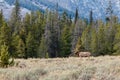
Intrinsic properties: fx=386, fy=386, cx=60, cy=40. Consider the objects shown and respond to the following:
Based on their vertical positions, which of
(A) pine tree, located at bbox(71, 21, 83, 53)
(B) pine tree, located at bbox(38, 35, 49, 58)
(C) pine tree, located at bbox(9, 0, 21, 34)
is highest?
(C) pine tree, located at bbox(9, 0, 21, 34)

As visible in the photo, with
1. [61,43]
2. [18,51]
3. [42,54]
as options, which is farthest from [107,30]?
[18,51]

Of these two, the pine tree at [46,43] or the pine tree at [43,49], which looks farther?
the pine tree at [46,43]

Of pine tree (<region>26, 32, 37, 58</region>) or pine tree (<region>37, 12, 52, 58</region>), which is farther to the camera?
pine tree (<region>37, 12, 52, 58</region>)

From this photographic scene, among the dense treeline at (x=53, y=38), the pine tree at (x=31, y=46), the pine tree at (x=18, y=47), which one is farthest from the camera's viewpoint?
the dense treeline at (x=53, y=38)

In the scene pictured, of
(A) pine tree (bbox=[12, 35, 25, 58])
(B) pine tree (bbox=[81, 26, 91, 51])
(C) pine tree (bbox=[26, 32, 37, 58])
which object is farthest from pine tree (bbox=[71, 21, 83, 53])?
(A) pine tree (bbox=[12, 35, 25, 58])

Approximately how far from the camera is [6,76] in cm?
1386

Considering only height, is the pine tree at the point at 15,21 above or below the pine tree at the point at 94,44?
above

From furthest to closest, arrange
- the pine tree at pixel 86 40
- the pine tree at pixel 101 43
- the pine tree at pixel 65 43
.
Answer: the pine tree at pixel 86 40 < the pine tree at pixel 101 43 < the pine tree at pixel 65 43

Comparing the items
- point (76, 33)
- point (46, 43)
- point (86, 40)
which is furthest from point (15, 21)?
point (86, 40)

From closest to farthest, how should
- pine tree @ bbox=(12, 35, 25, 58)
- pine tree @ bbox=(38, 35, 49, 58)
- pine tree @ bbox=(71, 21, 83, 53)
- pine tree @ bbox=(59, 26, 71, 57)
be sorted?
pine tree @ bbox=(12, 35, 25, 58)
pine tree @ bbox=(38, 35, 49, 58)
pine tree @ bbox=(59, 26, 71, 57)
pine tree @ bbox=(71, 21, 83, 53)

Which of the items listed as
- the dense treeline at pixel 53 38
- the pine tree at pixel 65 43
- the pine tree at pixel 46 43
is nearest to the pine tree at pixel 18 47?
the dense treeline at pixel 53 38

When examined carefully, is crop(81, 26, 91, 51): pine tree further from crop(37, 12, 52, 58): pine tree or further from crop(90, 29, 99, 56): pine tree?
crop(37, 12, 52, 58): pine tree

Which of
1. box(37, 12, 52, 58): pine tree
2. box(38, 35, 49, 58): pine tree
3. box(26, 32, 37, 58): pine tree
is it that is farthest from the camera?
box(37, 12, 52, 58): pine tree

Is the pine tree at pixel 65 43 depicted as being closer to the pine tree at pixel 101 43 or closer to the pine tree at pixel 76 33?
the pine tree at pixel 76 33
